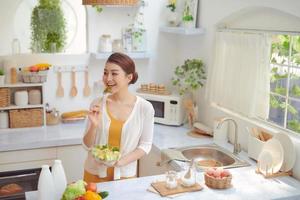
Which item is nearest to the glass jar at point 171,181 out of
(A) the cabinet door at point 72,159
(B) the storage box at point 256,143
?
(B) the storage box at point 256,143

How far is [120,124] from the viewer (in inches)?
101

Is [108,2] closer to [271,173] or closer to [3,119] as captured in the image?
[271,173]

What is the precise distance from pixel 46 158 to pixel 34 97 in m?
0.64

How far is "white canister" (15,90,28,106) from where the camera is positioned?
374cm

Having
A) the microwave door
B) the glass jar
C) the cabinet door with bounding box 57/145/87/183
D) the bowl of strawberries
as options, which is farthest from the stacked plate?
the cabinet door with bounding box 57/145/87/183

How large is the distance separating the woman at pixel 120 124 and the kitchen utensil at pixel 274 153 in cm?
82

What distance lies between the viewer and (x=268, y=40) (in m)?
3.04

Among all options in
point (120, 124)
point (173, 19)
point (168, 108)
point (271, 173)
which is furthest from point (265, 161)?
point (173, 19)

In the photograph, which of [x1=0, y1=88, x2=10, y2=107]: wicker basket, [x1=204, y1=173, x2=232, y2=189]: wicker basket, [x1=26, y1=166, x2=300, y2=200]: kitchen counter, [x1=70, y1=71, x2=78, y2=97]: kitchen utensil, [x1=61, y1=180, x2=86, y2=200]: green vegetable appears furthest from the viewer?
[x1=70, y1=71, x2=78, y2=97]: kitchen utensil

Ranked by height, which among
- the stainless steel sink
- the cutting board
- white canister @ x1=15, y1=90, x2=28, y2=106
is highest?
white canister @ x1=15, y1=90, x2=28, y2=106

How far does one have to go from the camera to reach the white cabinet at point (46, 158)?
338cm

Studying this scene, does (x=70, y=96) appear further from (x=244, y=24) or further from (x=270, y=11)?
(x=270, y=11)

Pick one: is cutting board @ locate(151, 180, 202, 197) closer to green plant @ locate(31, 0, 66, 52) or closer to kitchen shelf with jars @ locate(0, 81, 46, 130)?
kitchen shelf with jars @ locate(0, 81, 46, 130)

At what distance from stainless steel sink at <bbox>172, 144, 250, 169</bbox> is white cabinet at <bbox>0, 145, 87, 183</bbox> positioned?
3.00ft
